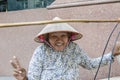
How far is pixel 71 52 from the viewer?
9.32ft

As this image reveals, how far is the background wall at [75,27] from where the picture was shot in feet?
15.5

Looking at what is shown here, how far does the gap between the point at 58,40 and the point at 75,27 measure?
7.24 ft

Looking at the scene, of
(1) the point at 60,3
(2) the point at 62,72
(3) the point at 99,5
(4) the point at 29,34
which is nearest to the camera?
(2) the point at 62,72

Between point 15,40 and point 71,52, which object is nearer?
point 71,52

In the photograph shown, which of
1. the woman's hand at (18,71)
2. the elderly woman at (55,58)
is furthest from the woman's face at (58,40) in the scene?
the woman's hand at (18,71)

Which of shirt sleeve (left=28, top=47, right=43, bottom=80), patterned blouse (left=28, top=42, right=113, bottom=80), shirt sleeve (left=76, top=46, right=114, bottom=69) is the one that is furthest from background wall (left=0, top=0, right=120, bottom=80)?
shirt sleeve (left=28, top=47, right=43, bottom=80)

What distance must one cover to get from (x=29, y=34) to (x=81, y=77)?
1.22 m

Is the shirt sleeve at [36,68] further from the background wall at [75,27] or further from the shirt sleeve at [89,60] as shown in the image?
the background wall at [75,27]

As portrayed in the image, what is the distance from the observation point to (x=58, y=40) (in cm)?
276

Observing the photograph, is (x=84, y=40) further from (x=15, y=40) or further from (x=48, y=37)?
(x=48, y=37)

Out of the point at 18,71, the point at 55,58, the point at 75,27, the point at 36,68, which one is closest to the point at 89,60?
the point at 55,58

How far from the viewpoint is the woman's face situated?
275 centimetres

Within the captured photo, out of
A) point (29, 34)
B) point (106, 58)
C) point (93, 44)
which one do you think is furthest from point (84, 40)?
point (106, 58)

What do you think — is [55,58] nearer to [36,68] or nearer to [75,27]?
[36,68]
